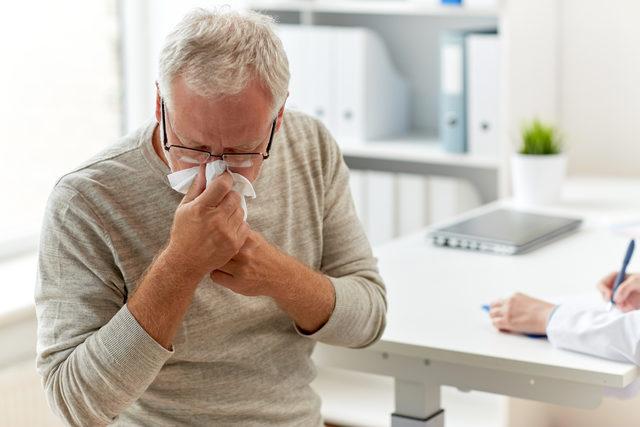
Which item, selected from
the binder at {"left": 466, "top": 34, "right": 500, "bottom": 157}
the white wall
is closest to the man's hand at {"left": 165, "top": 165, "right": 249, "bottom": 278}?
the binder at {"left": 466, "top": 34, "right": 500, "bottom": 157}

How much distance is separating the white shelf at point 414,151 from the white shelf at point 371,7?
36 centimetres

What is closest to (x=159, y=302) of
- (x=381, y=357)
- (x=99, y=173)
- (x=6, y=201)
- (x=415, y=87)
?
(x=99, y=173)

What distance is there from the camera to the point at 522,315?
1817 millimetres

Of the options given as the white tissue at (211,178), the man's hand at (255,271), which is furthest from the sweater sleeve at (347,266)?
the white tissue at (211,178)

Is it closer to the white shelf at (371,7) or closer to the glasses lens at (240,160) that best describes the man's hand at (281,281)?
the glasses lens at (240,160)

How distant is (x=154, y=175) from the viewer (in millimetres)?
1594

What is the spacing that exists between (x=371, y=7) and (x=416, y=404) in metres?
1.41

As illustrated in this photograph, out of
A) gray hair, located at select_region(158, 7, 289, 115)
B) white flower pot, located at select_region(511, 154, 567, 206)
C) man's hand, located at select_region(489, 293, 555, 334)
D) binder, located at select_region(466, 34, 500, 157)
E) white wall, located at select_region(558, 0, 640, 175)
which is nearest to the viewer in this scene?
gray hair, located at select_region(158, 7, 289, 115)

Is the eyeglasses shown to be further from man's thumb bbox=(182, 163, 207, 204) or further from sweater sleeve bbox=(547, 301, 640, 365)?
sweater sleeve bbox=(547, 301, 640, 365)

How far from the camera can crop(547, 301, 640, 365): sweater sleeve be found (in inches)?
66.2

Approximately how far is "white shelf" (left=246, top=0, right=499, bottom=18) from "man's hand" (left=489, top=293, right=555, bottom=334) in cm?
116

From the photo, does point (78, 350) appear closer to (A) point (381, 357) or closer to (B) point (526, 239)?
(A) point (381, 357)

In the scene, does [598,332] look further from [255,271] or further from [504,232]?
[504,232]

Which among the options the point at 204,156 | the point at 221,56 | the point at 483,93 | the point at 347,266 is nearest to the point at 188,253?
the point at 204,156
